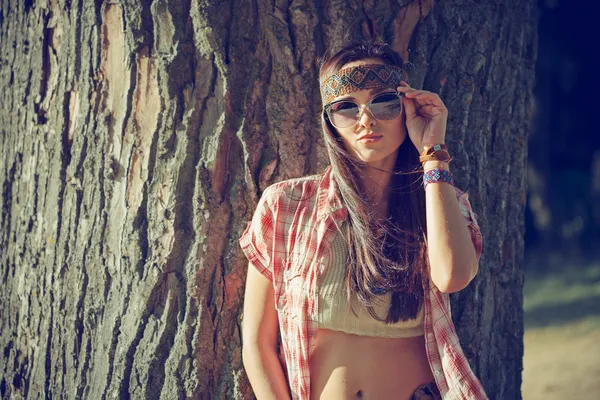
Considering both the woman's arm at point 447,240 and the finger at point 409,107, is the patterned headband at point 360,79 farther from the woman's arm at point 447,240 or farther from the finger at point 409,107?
the woman's arm at point 447,240

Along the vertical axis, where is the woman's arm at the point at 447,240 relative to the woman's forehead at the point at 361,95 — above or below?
below

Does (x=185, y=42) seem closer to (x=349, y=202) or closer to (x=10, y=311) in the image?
(x=349, y=202)

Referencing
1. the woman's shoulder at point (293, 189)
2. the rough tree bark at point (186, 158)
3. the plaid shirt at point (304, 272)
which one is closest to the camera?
the plaid shirt at point (304, 272)

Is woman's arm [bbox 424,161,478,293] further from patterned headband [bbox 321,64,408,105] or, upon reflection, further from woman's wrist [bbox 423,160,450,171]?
patterned headband [bbox 321,64,408,105]

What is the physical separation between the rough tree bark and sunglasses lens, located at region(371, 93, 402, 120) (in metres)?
0.44

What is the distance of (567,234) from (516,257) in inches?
472

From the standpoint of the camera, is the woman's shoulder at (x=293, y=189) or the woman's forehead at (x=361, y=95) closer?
the woman's forehead at (x=361, y=95)

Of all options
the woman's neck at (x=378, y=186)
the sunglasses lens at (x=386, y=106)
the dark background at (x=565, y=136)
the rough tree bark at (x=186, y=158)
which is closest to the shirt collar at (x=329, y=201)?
the woman's neck at (x=378, y=186)

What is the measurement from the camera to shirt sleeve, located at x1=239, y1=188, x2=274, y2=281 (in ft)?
9.23

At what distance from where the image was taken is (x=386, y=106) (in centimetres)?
272

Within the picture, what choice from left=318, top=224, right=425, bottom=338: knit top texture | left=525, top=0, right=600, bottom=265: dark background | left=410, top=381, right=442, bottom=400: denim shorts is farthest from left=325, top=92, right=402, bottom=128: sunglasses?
left=525, top=0, right=600, bottom=265: dark background

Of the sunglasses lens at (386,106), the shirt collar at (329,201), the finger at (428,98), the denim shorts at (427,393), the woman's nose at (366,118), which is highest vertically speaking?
the finger at (428,98)

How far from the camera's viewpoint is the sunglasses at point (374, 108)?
2.72m

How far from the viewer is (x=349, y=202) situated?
2807mm
